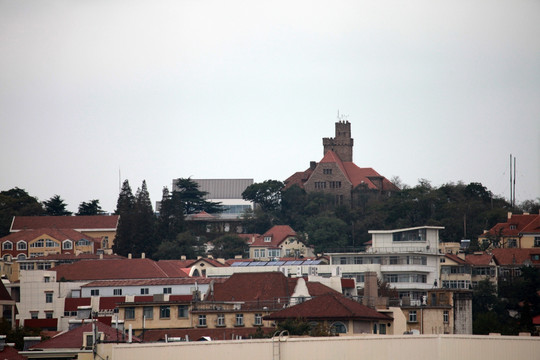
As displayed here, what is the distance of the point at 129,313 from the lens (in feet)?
267

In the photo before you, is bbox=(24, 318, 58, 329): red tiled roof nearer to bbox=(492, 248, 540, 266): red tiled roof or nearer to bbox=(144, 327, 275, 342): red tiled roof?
bbox=(144, 327, 275, 342): red tiled roof

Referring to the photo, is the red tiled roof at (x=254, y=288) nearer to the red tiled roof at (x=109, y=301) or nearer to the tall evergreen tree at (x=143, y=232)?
the red tiled roof at (x=109, y=301)

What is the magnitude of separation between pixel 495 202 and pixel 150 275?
6171 cm

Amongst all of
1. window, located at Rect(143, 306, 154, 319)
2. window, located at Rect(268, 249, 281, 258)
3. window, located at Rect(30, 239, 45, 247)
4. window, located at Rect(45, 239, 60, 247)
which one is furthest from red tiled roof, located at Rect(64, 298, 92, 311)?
window, located at Rect(268, 249, 281, 258)

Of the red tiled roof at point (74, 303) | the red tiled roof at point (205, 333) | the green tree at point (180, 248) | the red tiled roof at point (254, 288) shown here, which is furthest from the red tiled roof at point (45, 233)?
the red tiled roof at point (205, 333)

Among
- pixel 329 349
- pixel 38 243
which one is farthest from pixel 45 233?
pixel 329 349

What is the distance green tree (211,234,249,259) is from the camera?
542 feet

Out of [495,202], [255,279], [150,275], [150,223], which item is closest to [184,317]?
[255,279]

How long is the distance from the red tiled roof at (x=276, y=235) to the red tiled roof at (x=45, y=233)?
18.1 m

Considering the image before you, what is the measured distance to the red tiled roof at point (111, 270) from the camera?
120 m

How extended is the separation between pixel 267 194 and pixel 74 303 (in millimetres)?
94928

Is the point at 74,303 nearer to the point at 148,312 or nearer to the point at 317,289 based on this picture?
the point at 148,312

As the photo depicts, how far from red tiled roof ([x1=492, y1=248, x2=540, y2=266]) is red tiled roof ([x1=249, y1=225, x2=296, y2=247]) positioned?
34785mm

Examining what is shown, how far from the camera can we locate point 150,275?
126m
